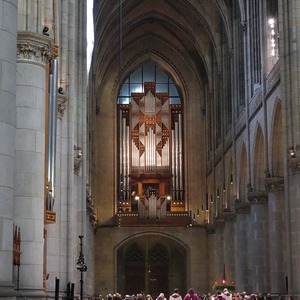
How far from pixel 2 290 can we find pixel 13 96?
2903 mm

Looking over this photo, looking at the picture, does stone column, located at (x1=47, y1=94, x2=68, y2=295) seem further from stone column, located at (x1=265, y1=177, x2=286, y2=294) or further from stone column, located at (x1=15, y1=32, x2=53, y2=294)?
stone column, located at (x1=265, y1=177, x2=286, y2=294)

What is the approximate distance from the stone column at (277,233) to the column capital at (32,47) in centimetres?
2111

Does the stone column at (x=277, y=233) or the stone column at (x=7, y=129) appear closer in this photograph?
the stone column at (x=7, y=129)

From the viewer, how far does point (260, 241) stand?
41500 millimetres

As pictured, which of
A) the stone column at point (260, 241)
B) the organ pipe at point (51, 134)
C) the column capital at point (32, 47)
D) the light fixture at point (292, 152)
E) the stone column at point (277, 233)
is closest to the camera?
the column capital at point (32, 47)

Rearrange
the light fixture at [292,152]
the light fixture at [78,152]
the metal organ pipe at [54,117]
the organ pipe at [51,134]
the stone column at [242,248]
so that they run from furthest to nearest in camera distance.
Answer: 1. the stone column at [242,248]
2. the light fixture at [292,152]
3. the light fixture at [78,152]
4. the metal organ pipe at [54,117]
5. the organ pipe at [51,134]

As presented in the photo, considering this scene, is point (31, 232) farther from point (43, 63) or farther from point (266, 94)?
point (266, 94)

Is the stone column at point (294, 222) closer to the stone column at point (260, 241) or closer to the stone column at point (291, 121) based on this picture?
the stone column at point (291, 121)

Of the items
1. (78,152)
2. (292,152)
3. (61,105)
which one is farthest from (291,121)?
(61,105)

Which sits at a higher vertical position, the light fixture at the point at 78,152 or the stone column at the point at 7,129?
the light fixture at the point at 78,152

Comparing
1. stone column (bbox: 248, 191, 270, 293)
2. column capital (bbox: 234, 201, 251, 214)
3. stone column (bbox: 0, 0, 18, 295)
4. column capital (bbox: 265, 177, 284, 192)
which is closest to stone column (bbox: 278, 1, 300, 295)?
column capital (bbox: 265, 177, 284, 192)

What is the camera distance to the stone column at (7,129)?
11.0m

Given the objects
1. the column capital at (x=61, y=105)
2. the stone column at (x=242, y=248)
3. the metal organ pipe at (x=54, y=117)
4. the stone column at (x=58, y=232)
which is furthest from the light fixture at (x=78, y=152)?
the stone column at (x=242, y=248)

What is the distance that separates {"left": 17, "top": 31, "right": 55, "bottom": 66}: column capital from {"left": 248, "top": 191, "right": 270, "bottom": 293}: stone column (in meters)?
24.9
